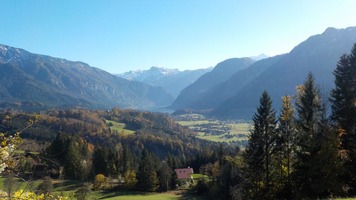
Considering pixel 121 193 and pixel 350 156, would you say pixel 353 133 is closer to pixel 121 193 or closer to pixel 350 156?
pixel 350 156

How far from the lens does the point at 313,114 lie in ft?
121

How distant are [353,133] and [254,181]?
44.2ft

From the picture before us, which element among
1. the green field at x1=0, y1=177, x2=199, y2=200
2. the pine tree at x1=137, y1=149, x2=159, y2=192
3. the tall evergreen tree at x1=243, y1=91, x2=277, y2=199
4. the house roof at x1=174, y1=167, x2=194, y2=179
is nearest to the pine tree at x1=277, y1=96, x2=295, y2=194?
the tall evergreen tree at x1=243, y1=91, x2=277, y2=199

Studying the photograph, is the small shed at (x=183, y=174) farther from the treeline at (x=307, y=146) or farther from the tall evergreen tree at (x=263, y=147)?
the tall evergreen tree at (x=263, y=147)

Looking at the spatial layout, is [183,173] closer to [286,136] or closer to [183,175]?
[183,175]

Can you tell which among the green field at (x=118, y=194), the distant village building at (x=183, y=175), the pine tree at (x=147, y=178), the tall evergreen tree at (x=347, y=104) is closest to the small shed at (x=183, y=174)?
the distant village building at (x=183, y=175)

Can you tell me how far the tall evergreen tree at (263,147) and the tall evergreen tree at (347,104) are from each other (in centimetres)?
731

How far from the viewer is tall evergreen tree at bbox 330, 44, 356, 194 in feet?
110

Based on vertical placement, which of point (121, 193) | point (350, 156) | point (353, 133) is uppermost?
point (353, 133)

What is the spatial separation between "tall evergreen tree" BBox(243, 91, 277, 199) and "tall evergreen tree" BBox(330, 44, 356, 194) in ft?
24.0

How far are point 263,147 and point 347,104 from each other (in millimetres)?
10631

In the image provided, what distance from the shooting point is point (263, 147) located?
40.6 meters

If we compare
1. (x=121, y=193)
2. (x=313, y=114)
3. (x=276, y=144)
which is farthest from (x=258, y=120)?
(x=121, y=193)

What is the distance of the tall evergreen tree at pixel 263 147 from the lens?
40312 millimetres
